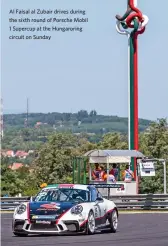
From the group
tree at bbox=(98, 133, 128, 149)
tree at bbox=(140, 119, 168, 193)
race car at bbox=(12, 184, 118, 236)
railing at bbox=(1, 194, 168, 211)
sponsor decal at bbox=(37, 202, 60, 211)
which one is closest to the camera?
race car at bbox=(12, 184, 118, 236)

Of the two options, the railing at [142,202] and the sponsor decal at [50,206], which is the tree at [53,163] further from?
the sponsor decal at [50,206]

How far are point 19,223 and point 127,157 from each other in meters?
20.2

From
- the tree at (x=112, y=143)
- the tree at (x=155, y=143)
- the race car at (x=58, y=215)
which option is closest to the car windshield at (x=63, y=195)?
the race car at (x=58, y=215)

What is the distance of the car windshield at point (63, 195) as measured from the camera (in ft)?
74.1

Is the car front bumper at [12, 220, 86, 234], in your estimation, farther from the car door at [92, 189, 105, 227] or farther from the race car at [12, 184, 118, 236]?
the car door at [92, 189, 105, 227]

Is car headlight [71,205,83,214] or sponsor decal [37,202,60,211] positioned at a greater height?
sponsor decal [37,202,60,211]

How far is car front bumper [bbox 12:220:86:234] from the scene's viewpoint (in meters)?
21.5

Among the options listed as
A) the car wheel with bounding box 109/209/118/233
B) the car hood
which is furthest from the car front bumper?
the car wheel with bounding box 109/209/118/233

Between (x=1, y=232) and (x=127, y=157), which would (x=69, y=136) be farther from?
(x=1, y=232)

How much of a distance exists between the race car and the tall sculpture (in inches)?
973

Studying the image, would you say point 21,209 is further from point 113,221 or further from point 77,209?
point 113,221

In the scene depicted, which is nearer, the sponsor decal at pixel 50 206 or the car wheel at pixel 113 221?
the sponsor decal at pixel 50 206

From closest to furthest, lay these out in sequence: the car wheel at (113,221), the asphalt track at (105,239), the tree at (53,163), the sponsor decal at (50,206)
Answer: the asphalt track at (105,239) → the sponsor decal at (50,206) → the car wheel at (113,221) → the tree at (53,163)

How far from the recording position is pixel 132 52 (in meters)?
48.2
